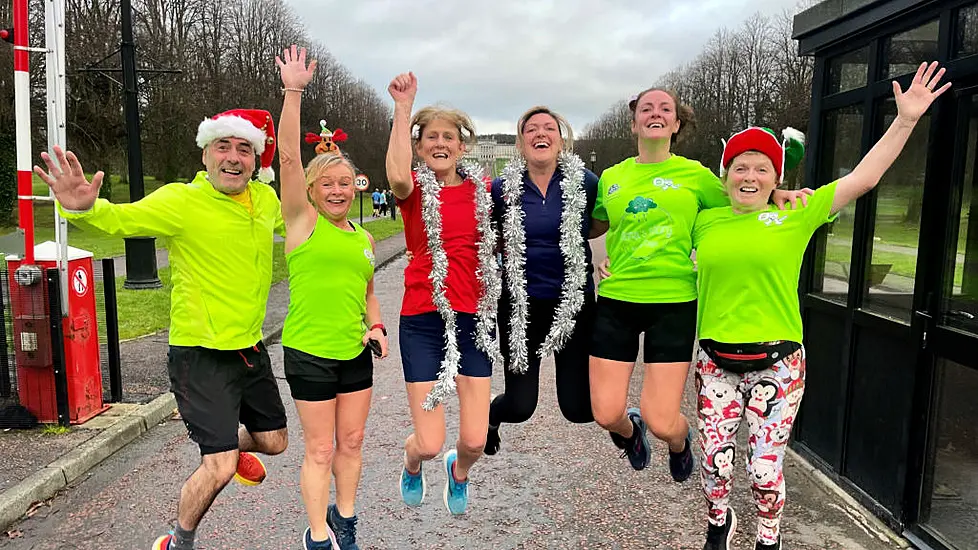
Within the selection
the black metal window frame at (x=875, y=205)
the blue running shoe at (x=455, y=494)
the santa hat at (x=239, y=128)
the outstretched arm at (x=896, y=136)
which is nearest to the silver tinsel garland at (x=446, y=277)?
the blue running shoe at (x=455, y=494)

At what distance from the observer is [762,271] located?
3.05 metres

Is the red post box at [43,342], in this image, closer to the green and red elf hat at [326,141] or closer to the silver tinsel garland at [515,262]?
the green and red elf hat at [326,141]

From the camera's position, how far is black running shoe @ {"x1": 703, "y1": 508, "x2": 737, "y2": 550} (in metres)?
3.34

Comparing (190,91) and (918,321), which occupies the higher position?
(190,91)

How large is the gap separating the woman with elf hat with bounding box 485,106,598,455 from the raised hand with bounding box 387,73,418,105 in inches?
27.3

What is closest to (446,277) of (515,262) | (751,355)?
(515,262)

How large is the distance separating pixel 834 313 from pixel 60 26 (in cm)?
607

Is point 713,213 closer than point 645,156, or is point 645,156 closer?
point 713,213

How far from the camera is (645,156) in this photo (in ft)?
12.0

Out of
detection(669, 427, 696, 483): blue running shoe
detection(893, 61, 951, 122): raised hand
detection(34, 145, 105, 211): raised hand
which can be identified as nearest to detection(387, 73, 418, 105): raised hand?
detection(34, 145, 105, 211): raised hand

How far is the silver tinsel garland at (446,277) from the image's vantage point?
11.3 ft

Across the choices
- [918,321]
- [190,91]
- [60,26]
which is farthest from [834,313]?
[190,91]

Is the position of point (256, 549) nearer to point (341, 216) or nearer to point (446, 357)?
point (446, 357)

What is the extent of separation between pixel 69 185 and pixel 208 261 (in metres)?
0.65
